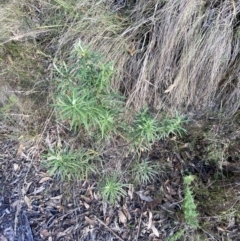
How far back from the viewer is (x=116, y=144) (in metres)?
1.80

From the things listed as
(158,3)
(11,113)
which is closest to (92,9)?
(158,3)

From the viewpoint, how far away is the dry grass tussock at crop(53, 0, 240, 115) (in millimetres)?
1834

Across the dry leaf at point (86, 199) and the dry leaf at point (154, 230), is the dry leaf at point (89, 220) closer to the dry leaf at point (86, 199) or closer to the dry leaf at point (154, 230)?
the dry leaf at point (86, 199)

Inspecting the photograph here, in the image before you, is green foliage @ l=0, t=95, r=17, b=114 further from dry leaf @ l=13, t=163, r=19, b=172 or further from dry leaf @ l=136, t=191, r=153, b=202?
dry leaf @ l=136, t=191, r=153, b=202

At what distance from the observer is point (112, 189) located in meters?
1.60

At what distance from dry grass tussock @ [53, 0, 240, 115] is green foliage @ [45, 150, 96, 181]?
355 mm

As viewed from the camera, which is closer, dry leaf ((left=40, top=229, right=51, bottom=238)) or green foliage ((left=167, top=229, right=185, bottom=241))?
green foliage ((left=167, top=229, right=185, bottom=241))

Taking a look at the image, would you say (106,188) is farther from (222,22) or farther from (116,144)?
A: (222,22)

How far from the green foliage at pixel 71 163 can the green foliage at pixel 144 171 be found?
19cm

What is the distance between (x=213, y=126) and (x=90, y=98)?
2.22ft

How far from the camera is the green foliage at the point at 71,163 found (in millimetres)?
1511

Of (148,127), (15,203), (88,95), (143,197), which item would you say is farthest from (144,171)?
(15,203)

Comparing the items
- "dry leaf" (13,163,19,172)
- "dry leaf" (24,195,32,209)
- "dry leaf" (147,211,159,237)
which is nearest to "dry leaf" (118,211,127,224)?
"dry leaf" (147,211,159,237)

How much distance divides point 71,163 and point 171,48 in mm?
733
